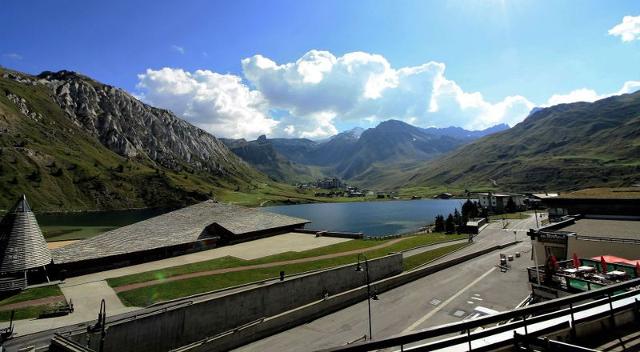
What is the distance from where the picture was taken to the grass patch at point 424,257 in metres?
47.6

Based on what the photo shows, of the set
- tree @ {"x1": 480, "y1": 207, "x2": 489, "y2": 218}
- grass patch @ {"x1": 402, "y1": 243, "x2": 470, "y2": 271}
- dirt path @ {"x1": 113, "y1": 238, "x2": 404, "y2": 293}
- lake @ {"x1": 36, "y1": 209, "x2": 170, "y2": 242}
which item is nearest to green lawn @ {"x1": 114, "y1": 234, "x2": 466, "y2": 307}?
dirt path @ {"x1": 113, "y1": 238, "x2": 404, "y2": 293}

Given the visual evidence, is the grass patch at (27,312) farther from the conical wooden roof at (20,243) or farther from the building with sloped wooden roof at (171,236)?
the building with sloped wooden roof at (171,236)

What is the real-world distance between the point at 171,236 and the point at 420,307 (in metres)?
37.8

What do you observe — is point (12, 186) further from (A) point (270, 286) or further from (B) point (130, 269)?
(A) point (270, 286)

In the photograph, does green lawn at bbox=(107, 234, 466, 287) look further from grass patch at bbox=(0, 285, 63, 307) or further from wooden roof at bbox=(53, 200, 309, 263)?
wooden roof at bbox=(53, 200, 309, 263)

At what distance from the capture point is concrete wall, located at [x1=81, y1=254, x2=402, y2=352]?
24.3 meters

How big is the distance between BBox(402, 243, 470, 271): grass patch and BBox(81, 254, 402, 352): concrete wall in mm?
11069

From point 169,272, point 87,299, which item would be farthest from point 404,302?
point 87,299

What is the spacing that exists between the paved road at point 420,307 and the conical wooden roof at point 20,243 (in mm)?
23643

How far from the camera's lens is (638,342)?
356 inches

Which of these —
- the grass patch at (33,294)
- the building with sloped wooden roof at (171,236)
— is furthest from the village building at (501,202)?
the grass patch at (33,294)

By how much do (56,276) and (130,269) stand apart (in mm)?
7336

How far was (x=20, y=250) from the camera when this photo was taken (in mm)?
33562

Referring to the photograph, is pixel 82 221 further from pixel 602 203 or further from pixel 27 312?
pixel 602 203
